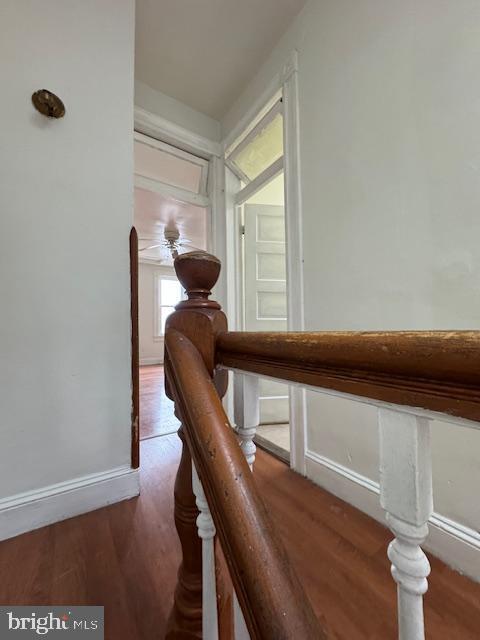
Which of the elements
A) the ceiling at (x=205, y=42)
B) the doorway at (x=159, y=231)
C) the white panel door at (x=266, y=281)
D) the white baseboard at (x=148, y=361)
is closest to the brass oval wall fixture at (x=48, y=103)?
the doorway at (x=159, y=231)

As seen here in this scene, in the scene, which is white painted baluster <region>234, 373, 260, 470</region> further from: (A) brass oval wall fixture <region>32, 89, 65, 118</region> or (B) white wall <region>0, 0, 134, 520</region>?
(A) brass oval wall fixture <region>32, 89, 65, 118</region>

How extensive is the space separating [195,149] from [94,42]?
1.05 m

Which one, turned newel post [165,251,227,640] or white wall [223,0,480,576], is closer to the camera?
turned newel post [165,251,227,640]

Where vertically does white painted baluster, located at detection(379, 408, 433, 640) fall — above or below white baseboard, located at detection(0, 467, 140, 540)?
above

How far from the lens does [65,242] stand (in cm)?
129

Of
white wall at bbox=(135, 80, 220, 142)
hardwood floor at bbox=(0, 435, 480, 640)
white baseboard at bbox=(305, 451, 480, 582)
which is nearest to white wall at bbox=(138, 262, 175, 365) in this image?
white wall at bbox=(135, 80, 220, 142)

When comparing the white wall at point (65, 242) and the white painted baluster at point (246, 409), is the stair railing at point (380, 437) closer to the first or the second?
the white painted baluster at point (246, 409)

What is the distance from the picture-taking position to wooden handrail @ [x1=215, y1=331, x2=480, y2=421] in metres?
0.21

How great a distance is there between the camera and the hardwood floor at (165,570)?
0.82 m

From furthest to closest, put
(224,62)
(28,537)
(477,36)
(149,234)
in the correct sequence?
(149,234) → (224,62) → (28,537) → (477,36)

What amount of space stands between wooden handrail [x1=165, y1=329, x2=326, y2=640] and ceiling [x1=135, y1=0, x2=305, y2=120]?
2.34m

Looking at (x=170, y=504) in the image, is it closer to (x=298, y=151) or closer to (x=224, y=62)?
(x=298, y=151)

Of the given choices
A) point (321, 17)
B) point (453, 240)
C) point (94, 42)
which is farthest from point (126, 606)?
point (321, 17)

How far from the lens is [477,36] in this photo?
3.13 feet
